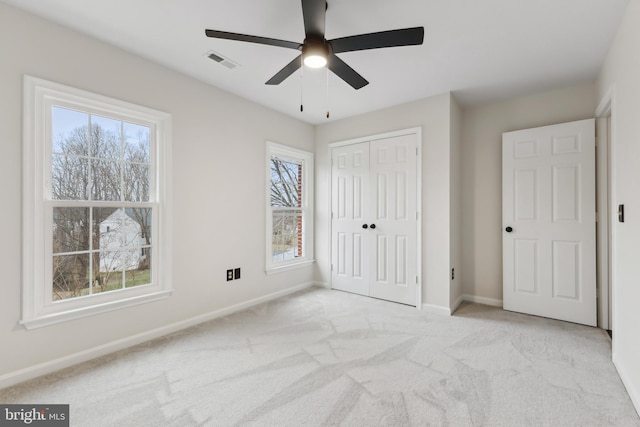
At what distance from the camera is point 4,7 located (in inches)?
74.5

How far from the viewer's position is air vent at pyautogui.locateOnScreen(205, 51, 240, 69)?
8.22 feet

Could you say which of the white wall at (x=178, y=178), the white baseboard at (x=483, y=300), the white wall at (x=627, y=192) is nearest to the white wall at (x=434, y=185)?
the white baseboard at (x=483, y=300)

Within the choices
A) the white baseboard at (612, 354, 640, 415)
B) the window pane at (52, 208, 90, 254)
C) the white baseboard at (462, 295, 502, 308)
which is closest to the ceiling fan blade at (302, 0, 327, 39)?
the window pane at (52, 208, 90, 254)

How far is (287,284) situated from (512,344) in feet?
8.63

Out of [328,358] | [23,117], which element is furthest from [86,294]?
[328,358]

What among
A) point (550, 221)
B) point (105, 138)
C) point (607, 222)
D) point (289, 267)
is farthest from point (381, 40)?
point (289, 267)

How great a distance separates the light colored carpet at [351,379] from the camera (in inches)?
64.6

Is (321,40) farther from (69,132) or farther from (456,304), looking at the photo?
(456,304)

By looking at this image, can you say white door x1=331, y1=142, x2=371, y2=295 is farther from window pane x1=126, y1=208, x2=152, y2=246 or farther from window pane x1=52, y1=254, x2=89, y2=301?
window pane x1=52, y1=254, x2=89, y2=301

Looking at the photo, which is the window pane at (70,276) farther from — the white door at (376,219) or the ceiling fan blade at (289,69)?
the white door at (376,219)

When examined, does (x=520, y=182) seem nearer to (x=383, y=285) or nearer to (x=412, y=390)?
(x=383, y=285)

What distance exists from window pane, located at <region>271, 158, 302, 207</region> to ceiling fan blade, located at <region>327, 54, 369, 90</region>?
6.53ft

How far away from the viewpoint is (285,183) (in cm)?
417

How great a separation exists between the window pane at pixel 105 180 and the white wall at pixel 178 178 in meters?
0.44
